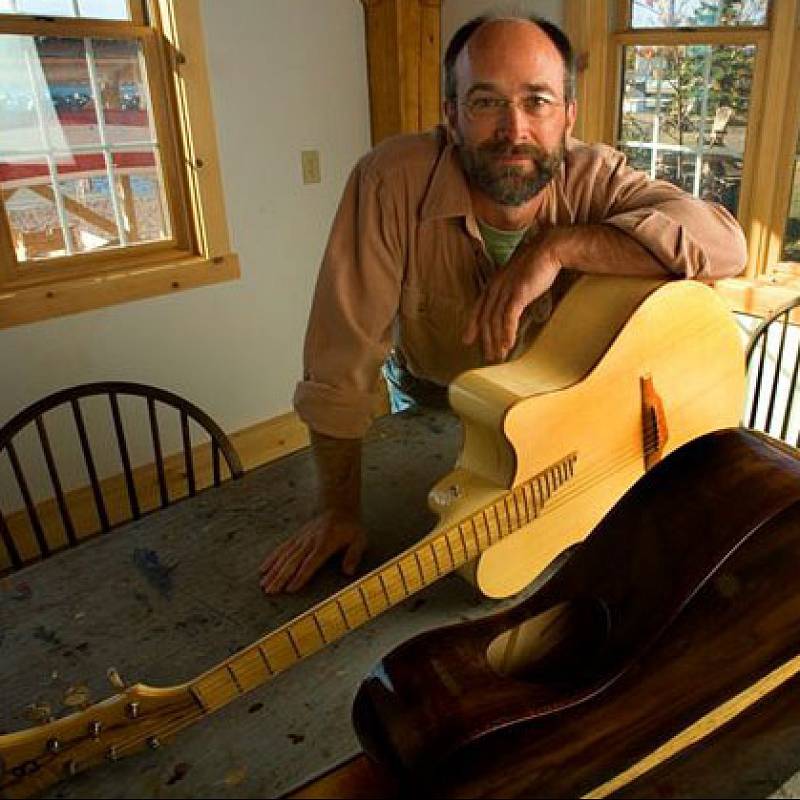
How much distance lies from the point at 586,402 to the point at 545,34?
0.48 m

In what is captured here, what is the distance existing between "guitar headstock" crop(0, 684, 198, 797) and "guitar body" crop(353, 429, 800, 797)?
17cm

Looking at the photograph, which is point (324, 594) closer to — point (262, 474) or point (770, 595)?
point (262, 474)

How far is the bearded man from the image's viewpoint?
37.4 inches

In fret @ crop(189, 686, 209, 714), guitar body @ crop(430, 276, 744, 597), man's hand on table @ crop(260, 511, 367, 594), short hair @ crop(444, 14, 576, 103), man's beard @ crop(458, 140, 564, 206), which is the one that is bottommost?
man's hand on table @ crop(260, 511, 367, 594)

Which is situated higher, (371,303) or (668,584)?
(371,303)

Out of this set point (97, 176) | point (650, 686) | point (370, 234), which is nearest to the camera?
point (650, 686)

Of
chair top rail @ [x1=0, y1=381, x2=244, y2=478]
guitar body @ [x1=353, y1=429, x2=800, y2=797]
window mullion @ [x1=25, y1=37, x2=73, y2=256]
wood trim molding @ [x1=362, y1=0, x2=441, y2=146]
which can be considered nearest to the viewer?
guitar body @ [x1=353, y1=429, x2=800, y2=797]

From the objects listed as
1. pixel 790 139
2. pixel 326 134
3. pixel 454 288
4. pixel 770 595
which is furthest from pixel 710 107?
pixel 770 595

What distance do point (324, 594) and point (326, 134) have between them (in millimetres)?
1926

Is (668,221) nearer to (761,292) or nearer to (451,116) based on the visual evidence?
(451,116)

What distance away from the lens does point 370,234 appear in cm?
104

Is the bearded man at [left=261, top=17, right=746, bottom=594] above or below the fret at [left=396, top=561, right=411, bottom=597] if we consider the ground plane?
above

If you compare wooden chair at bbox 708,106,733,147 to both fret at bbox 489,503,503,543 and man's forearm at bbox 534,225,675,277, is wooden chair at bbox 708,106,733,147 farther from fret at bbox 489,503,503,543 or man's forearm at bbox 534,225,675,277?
fret at bbox 489,503,503,543

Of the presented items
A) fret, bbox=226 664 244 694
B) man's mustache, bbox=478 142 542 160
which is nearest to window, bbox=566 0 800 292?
man's mustache, bbox=478 142 542 160
